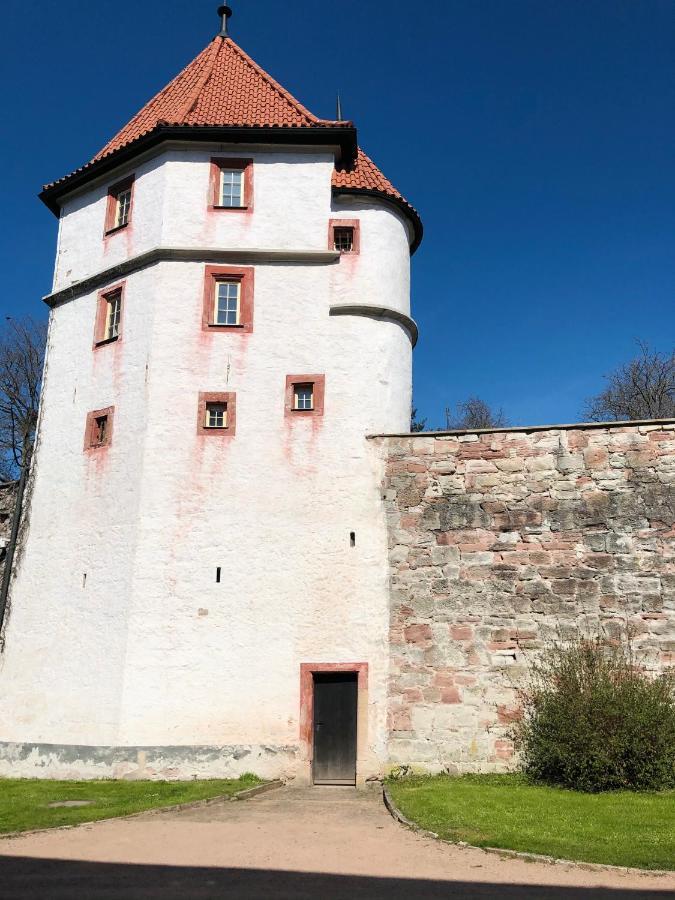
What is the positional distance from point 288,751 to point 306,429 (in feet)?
21.3

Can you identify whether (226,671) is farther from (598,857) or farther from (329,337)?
(598,857)

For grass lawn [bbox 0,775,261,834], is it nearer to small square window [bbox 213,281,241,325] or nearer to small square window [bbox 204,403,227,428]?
small square window [bbox 204,403,227,428]

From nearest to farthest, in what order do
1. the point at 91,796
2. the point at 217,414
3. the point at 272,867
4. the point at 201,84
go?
the point at 272,867 < the point at 91,796 < the point at 217,414 < the point at 201,84

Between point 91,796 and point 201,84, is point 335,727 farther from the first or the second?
point 201,84

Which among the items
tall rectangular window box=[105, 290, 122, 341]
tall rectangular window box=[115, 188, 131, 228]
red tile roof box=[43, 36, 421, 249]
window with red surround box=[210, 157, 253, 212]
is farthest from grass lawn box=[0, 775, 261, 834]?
red tile roof box=[43, 36, 421, 249]

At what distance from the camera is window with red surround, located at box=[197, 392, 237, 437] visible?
18656mm

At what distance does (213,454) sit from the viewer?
18.5m

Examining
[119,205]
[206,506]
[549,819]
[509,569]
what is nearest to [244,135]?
[119,205]

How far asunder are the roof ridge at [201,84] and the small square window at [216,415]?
673 centimetres

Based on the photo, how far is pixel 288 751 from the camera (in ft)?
55.1

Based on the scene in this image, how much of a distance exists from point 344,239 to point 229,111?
4.30 m

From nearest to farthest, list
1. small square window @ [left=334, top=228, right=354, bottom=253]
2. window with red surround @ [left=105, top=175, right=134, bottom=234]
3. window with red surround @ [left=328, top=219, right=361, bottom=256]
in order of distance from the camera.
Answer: window with red surround @ [left=328, top=219, right=361, bottom=256] < small square window @ [left=334, top=228, right=354, bottom=253] < window with red surround @ [left=105, top=175, right=134, bottom=234]

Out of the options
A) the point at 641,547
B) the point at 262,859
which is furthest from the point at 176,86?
the point at 262,859

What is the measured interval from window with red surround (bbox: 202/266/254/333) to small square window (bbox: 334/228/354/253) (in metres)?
2.29
